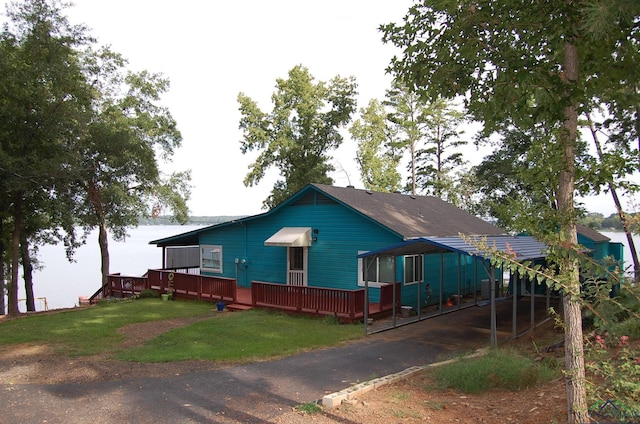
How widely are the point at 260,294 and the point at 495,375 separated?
9.97 m

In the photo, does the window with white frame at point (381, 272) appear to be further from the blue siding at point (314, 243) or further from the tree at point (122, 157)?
the tree at point (122, 157)

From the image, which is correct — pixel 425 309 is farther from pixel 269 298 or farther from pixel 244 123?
pixel 244 123

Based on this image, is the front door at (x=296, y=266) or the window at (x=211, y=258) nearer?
the front door at (x=296, y=266)

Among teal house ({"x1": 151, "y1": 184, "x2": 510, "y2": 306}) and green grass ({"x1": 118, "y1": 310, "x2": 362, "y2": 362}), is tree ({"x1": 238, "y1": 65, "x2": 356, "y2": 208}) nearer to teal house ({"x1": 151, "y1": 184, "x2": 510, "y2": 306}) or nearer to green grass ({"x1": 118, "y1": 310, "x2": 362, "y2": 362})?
teal house ({"x1": 151, "y1": 184, "x2": 510, "y2": 306})

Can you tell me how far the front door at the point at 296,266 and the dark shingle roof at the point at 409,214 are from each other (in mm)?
2779

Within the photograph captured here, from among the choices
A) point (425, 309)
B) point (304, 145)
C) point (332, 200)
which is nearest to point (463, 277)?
point (425, 309)

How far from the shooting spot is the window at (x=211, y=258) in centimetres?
2127

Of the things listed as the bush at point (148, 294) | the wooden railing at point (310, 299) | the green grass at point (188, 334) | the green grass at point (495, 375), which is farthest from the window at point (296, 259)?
the green grass at point (495, 375)

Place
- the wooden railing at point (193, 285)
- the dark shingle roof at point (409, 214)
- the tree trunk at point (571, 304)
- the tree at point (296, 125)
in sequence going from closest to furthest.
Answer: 1. the tree trunk at point (571, 304)
2. the dark shingle roof at point (409, 214)
3. the wooden railing at point (193, 285)
4. the tree at point (296, 125)

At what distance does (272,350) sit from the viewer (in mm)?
10531

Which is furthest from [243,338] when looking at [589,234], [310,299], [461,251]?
[589,234]

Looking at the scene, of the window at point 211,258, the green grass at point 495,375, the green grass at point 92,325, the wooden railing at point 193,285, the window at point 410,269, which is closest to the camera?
the green grass at point 495,375

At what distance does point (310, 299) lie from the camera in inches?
581

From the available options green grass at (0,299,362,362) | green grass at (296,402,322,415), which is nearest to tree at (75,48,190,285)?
green grass at (0,299,362,362)
